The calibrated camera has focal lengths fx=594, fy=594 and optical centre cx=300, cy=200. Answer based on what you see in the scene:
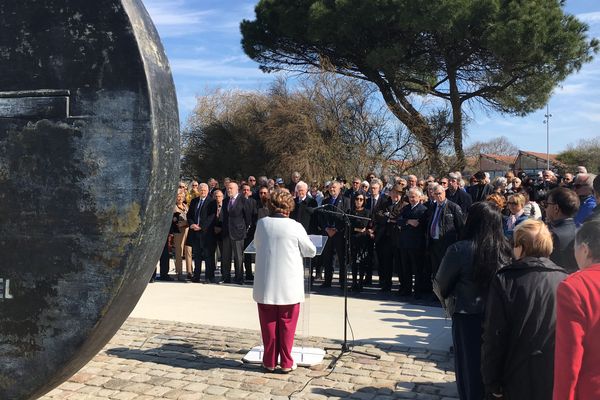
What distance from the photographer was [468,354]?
4086 millimetres

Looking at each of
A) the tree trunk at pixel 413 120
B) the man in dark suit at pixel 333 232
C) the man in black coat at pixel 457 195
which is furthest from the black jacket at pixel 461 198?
the tree trunk at pixel 413 120

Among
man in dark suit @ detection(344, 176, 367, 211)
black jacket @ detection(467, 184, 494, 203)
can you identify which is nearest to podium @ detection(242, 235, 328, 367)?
man in dark suit @ detection(344, 176, 367, 211)

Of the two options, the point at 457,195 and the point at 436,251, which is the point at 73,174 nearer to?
the point at 436,251

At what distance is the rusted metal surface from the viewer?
9.22 feet

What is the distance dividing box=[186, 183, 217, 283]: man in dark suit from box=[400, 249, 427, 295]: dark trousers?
140 inches

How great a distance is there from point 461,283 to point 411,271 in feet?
17.7

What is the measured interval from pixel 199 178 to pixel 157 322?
76.1ft

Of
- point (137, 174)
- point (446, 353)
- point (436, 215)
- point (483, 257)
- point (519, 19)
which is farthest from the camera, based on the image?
point (519, 19)

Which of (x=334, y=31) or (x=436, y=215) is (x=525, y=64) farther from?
(x=436, y=215)

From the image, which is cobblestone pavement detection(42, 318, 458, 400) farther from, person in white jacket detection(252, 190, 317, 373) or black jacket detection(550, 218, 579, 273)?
black jacket detection(550, 218, 579, 273)

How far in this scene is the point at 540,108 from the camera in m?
21.3

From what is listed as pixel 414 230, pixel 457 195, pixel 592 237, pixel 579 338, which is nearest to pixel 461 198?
pixel 457 195

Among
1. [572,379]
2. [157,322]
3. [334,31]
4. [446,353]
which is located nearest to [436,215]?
[446,353]

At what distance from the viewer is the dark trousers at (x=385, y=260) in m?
9.77
